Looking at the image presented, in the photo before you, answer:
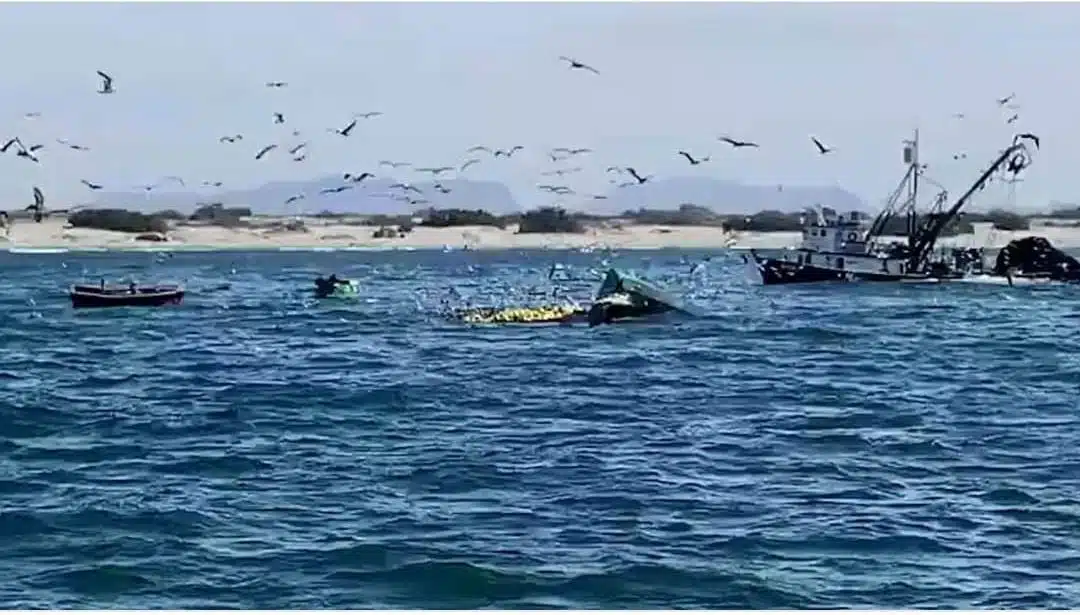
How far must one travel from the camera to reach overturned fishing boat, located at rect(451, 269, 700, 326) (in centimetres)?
4619

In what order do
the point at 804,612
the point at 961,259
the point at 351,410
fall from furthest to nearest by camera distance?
the point at 961,259, the point at 351,410, the point at 804,612

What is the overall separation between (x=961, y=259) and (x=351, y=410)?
59656mm

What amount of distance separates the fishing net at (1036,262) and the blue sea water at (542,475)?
4153cm

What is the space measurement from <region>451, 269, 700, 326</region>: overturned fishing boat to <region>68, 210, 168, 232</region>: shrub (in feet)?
424

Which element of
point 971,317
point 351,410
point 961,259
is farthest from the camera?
point 961,259

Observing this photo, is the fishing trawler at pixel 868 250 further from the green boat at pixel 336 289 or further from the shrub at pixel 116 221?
the shrub at pixel 116 221

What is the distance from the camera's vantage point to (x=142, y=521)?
664 inches

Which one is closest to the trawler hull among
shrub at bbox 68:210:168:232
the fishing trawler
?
the fishing trawler

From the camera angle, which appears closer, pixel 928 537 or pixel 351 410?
pixel 928 537

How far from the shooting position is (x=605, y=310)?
45969 millimetres

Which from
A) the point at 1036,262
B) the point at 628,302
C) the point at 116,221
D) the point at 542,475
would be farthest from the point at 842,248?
the point at 116,221

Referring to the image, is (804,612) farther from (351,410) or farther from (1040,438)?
(351,410)

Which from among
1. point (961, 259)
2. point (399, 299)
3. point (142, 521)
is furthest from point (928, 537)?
point (961, 259)

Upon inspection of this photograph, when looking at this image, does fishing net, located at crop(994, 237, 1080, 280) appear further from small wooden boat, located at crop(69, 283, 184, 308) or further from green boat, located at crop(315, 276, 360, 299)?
small wooden boat, located at crop(69, 283, 184, 308)
